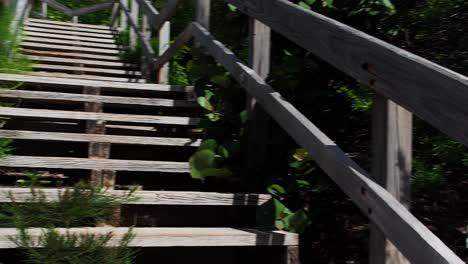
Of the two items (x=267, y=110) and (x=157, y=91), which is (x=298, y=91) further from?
(x=157, y=91)

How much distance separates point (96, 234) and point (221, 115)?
1232 mm

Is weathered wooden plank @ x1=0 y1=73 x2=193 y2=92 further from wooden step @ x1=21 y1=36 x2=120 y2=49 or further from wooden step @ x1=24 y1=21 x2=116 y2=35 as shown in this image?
wooden step @ x1=24 y1=21 x2=116 y2=35

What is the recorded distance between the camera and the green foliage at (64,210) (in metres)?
2.29

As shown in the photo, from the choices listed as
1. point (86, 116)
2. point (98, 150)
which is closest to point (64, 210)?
point (98, 150)

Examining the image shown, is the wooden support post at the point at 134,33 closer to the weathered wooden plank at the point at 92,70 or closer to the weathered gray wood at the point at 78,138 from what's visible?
the weathered wooden plank at the point at 92,70

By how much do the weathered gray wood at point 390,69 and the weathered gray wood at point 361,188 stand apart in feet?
0.82

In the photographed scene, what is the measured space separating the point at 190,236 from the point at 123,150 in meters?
1.33

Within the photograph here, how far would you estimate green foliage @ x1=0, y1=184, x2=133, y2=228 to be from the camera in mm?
2285

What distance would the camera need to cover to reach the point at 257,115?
301 cm

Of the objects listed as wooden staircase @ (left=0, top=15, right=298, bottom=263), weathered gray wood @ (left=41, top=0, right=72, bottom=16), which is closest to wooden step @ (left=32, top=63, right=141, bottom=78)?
wooden staircase @ (left=0, top=15, right=298, bottom=263)

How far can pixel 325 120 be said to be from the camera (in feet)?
10.2

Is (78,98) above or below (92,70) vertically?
below

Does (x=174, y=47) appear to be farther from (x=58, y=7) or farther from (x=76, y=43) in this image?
(x=58, y=7)

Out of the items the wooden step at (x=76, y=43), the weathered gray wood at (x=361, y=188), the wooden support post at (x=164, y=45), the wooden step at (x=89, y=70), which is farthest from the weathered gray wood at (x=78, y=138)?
the wooden step at (x=76, y=43)
